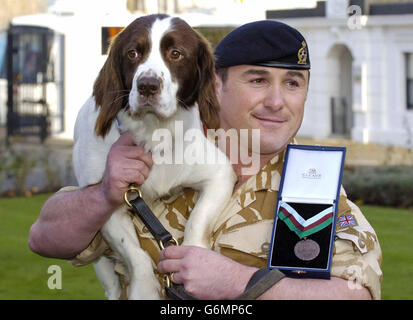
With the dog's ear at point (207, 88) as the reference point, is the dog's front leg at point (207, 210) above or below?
below

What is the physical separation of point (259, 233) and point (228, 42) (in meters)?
0.78

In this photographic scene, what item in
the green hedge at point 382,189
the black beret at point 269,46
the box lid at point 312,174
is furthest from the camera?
the green hedge at point 382,189

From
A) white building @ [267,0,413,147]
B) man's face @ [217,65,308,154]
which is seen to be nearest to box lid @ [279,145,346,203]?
man's face @ [217,65,308,154]

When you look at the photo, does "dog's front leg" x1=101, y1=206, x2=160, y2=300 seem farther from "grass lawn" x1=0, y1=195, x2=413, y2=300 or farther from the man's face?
"grass lawn" x1=0, y1=195, x2=413, y2=300

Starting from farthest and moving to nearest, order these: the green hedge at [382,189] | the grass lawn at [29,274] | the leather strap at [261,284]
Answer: the green hedge at [382,189] → the grass lawn at [29,274] → the leather strap at [261,284]

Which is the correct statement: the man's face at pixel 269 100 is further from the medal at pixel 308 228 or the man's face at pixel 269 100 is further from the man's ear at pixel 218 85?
the medal at pixel 308 228

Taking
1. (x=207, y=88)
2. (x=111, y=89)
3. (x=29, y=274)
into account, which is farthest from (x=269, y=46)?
(x=29, y=274)

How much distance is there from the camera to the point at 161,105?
3.14 m

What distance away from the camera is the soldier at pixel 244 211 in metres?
2.94

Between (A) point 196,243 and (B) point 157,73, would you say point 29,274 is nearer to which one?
(A) point 196,243

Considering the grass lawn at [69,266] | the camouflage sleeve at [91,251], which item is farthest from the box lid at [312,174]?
the grass lawn at [69,266]

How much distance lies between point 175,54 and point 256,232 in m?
0.76

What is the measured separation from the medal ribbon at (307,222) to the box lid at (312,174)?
5cm

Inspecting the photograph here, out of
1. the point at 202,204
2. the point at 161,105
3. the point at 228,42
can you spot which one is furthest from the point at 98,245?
the point at 228,42
